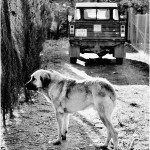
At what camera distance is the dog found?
16.7 feet

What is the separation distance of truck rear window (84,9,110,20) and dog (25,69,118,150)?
31.7ft

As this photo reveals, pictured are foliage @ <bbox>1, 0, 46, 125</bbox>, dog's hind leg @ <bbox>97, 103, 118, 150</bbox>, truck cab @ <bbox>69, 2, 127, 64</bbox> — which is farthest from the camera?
truck cab @ <bbox>69, 2, 127, 64</bbox>

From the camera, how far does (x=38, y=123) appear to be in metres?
6.57

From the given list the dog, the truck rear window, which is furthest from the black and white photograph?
the truck rear window

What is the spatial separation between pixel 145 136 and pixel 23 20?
12.7 ft

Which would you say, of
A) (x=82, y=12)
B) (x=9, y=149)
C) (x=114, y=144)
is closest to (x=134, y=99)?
(x=114, y=144)

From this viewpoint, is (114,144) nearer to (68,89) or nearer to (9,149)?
(68,89)

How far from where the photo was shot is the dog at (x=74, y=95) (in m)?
5.09

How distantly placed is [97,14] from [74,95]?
10.1 meters

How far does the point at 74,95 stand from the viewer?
547cm

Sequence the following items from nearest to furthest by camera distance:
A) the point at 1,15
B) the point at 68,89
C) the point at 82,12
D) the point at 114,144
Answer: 1. the point at 114,144
2. the point at 68,89
3. the point at 1,15
4. the point at 82,12

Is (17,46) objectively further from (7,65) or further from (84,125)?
(84,125)

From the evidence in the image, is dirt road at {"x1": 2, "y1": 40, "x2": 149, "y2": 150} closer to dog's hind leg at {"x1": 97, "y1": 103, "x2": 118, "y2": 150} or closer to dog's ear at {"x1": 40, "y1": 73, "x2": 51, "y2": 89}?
dog's hind leg at {"x1": 97, "y1": 103, "x2": 118, "y2": 150}

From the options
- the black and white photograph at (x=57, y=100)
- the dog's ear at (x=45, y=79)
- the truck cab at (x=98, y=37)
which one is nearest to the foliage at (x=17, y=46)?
the black and white photograph at (x=57, y=100)
